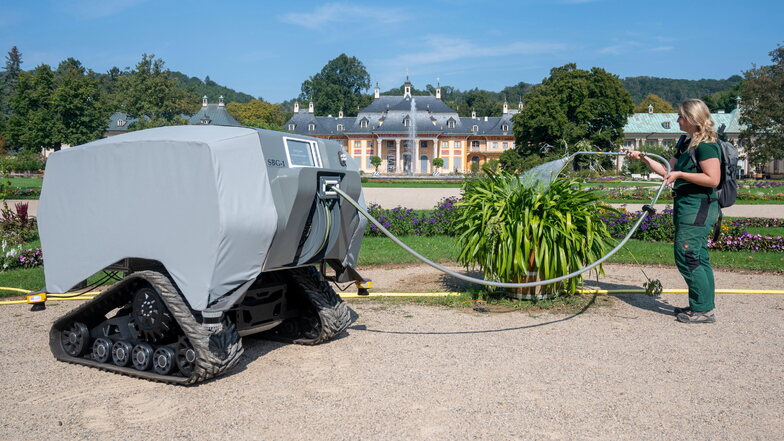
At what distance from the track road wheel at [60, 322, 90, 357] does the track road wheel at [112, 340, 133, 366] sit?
394 mm

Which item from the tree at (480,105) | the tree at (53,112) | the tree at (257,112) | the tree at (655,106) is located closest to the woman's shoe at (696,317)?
the tree at (53,112)

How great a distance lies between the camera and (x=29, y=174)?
A: 197 ft

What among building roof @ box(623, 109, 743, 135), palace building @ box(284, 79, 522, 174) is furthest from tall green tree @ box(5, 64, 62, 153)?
building roof @ box(623, 109, 743, 135)

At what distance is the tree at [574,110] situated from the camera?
55.7 metres

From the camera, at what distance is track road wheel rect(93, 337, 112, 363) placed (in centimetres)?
537

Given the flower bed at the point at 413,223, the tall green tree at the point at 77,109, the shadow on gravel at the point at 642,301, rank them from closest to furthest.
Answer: the shadow on gravel at the point at 642,301 → the flower bed at the point at 413,223 → the tall green tree at the point at 77,109

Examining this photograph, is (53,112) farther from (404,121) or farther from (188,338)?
(188,338)

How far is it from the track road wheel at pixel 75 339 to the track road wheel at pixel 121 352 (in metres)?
0.39

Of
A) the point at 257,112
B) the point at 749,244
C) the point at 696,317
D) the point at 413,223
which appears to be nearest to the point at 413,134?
the point at 257,112

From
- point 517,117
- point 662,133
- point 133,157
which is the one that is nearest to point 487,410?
point 133,157

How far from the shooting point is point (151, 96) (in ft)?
209

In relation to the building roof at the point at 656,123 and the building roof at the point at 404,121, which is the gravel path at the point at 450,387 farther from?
the building roof at the point at 656,123

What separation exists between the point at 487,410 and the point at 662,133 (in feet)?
338

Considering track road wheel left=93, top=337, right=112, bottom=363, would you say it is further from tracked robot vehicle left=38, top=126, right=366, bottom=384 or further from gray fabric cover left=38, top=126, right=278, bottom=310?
gray fabric cover left=38, top=126, right=278, bottom=310
